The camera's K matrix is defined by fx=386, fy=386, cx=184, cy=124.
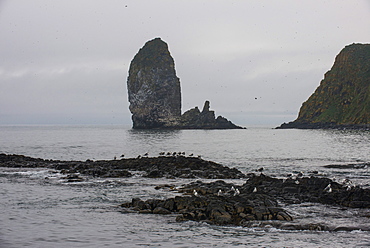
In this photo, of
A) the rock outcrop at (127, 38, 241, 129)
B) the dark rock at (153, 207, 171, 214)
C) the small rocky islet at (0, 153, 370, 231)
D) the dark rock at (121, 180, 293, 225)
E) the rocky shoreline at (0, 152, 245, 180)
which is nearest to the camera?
the dark rock at (121, 180, 293, 225)

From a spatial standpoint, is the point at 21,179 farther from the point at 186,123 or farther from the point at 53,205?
the point at 186,123

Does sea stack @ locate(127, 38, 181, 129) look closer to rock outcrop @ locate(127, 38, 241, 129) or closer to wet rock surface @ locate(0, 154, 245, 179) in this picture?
rock outcrop @ locate(127, 38, 241, 129)

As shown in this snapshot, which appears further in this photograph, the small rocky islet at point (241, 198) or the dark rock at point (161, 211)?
the dark rock at point (161, 211)

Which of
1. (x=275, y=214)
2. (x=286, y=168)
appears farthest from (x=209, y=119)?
(x=275, y=214)

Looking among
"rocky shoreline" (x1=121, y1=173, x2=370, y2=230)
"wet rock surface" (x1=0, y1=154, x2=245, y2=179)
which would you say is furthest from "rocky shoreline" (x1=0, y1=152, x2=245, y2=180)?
"rocky shoreline" (x1=121, y1=173, x2=370, y2=230)

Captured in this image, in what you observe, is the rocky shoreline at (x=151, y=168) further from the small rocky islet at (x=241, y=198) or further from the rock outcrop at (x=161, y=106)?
the rock outcrop at (x=161, y=106)

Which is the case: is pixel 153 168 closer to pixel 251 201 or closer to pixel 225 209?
pixel 251 201

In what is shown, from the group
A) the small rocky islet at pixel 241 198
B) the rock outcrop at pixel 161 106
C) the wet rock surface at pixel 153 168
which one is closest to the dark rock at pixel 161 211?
the small rocky islet at pixel 241 198

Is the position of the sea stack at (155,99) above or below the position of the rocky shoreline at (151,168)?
above

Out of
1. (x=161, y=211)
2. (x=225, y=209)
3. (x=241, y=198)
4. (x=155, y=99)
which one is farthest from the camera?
(x=155, y=99)

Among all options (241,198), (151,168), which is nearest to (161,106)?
(151,168)

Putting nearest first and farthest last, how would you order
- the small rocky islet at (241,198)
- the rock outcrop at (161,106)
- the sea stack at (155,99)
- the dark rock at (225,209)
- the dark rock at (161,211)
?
the dark rock at (225,209)
the small rocky islet at (241,198)
the dark rock at (161,211)
the sea stack at (155,99)
the rock outcrop at (161,106)

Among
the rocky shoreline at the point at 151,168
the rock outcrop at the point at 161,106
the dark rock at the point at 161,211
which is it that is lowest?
the dark rock at the point at 161,211

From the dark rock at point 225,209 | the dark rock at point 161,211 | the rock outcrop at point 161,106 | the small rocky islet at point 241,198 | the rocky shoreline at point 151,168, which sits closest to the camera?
the dark rock at point 225,209
